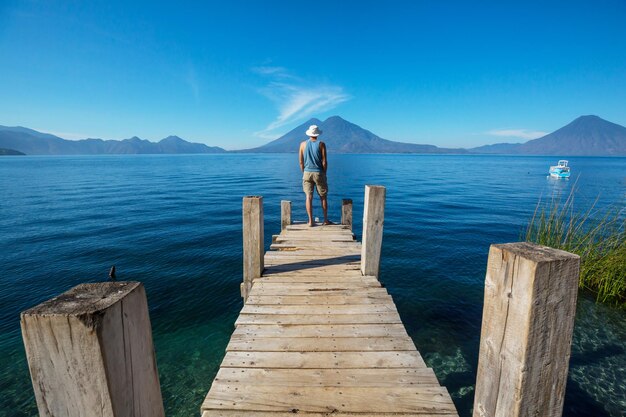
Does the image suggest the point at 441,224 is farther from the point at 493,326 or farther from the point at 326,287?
the point at 493,326

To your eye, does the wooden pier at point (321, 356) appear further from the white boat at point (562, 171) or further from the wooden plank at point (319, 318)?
the white boat at point (562, 171)

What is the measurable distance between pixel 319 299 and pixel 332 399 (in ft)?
5.68

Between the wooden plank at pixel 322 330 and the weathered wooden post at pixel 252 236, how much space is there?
1.35 metres

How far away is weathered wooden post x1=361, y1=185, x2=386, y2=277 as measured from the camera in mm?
4543

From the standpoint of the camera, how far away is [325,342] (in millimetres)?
3207

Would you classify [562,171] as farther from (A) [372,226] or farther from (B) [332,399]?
(B) [332,399]

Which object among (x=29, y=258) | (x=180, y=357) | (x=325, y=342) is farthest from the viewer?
(x=29, y=258)

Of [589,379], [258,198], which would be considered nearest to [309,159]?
[258,198]

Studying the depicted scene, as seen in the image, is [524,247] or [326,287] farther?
[326,287]

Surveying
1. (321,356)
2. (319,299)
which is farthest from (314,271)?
(321,356)

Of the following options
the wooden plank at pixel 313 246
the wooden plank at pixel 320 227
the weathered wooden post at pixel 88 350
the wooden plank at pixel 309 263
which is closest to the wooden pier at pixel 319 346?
the weathered wooden post at pixel 88 350

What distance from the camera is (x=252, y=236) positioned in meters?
Answer: 4.63

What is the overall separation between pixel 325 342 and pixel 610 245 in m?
8.57

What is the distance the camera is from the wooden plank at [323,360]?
9.32ft
